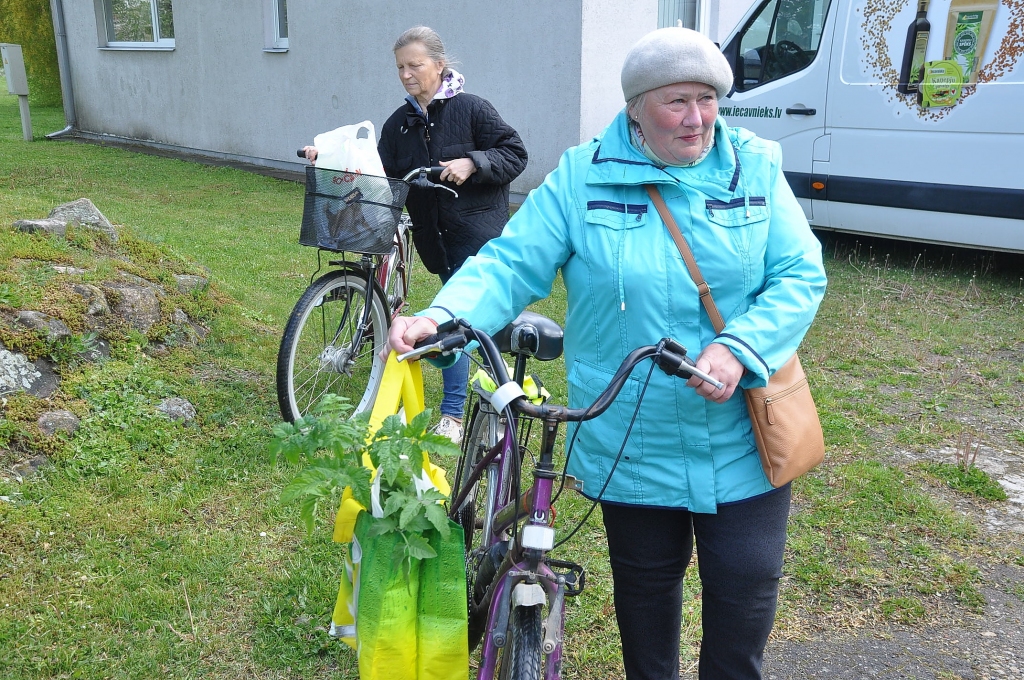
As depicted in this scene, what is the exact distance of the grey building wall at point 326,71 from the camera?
10.0 metres

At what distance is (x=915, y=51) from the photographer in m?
7.39

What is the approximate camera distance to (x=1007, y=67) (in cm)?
688

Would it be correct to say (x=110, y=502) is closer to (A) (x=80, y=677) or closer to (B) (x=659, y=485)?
(A) (x=80, y=677)

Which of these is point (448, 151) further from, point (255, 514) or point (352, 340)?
point (255, 514)

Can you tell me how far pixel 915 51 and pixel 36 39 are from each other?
901 inches

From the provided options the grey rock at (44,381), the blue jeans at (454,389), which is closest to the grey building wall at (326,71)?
the blue jeans at (454,389)

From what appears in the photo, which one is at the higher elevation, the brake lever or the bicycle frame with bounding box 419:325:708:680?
the brake lever

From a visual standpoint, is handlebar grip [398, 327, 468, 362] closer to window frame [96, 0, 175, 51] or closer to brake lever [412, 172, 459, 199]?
brake lever [412, 172, 459, 199]

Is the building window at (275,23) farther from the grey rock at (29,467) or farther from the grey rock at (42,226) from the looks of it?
the grey rock at (29,467)

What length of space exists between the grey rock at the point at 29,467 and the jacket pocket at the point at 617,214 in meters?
2.92

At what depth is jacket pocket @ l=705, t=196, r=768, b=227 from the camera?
2.20 meters

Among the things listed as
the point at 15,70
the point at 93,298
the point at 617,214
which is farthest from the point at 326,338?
the point at 15,70

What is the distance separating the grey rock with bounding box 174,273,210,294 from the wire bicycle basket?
5.61 ft

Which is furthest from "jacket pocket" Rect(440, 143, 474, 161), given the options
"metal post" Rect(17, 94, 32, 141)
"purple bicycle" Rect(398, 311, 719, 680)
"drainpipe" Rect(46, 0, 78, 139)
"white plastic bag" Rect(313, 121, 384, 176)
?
"drainpipe" Rect(46, 0, 78, 139)
